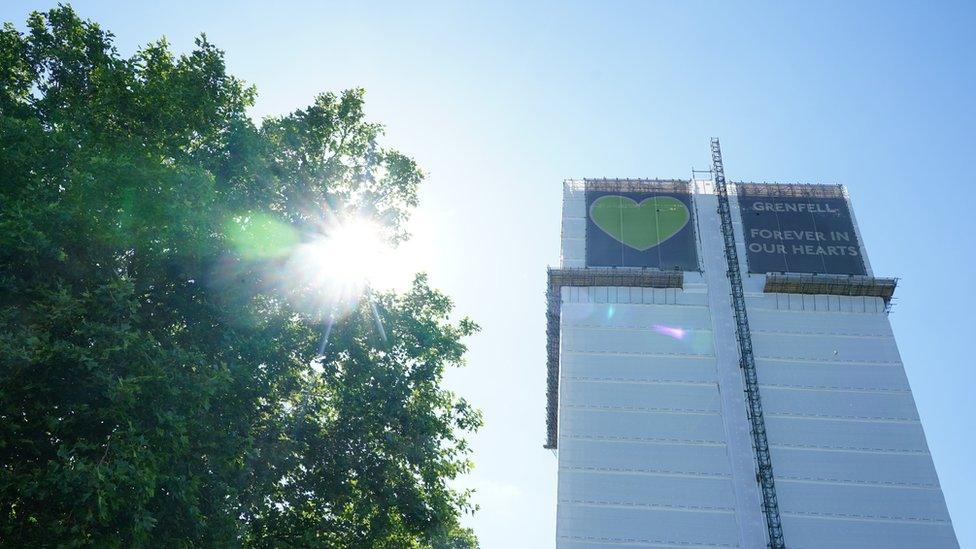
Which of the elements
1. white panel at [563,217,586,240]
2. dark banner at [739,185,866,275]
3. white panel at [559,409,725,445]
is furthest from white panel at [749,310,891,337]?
white panel at [563,217,586,240]

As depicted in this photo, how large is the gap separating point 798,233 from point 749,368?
38.7ft

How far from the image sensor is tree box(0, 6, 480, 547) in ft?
41.7

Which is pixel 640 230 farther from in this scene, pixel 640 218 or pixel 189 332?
pixel 189 332

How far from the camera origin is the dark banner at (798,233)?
1800 inches

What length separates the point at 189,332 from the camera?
1609cm

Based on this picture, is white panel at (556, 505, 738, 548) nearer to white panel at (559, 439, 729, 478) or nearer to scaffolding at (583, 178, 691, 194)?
white panel at (559, 439, 729, 478)

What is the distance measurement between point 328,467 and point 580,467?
23752 mm

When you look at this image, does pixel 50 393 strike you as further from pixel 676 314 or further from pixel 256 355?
pixel 676 314

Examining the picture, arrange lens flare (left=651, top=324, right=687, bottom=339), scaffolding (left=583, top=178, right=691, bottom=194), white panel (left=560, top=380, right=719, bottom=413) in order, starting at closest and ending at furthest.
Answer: white panel (left=560, top=380, right=719, bottom=413) → lens flare (left=651, top=324, right=687, bottom=339) → scaffolding (left=583, top=178, right=691, bottom=194)

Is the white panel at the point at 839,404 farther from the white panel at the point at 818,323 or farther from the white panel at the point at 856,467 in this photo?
the white panel at the point at 818,323

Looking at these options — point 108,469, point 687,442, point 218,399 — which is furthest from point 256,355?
point 687,442

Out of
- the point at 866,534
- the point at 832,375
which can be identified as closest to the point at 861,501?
the point at 866,534

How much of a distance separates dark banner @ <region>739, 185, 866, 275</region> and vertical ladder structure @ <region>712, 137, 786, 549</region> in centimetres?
129

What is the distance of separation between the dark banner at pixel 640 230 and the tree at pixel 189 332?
2774cm
